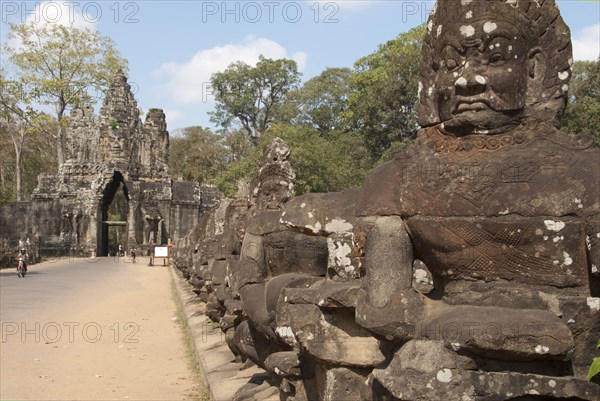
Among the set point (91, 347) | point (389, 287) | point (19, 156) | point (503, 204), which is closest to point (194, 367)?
Result: point (91, 347)

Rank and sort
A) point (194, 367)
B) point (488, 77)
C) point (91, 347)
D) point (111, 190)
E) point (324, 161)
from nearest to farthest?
point (488, 77), point (194, 367), point (91, 347), point (324, 161), point (111, 190)

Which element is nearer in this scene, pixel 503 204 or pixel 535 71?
pixel 503 204

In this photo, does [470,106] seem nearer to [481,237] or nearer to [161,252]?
[481,237]

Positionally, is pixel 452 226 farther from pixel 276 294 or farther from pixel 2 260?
pixel 2 260

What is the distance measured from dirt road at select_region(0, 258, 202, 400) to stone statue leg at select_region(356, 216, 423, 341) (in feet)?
15.6

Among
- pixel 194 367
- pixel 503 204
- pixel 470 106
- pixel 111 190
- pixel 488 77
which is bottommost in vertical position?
pixel 194 367

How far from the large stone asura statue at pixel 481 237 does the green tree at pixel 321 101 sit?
144ft

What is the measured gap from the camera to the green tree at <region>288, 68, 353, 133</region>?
48.4 m

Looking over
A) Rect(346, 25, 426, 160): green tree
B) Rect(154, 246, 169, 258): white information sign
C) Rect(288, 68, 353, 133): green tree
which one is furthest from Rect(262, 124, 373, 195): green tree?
Rect(288, 68, 353, 133): green tree

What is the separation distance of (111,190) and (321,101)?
50.1ft

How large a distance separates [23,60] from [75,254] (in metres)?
15.5

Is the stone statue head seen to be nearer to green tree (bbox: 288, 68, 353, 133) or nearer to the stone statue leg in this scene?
the stone statue leg

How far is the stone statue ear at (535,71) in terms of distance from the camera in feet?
10.1

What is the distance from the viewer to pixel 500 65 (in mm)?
3035
